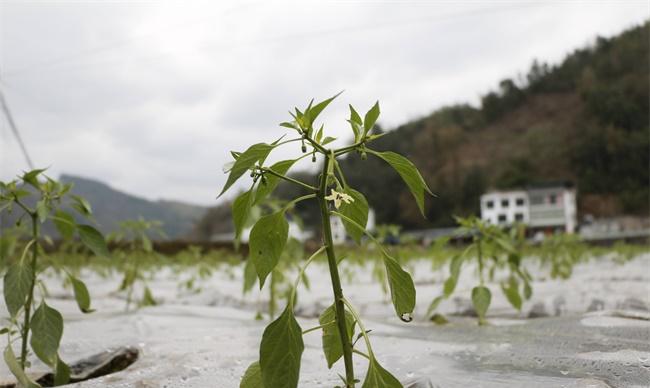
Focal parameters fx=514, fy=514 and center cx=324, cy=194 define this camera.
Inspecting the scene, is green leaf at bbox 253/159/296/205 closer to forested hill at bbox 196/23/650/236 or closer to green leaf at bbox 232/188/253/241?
green leaf at bbox 232/188/253/241

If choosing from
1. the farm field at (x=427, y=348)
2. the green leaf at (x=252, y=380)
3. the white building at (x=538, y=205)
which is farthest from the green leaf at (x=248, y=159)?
the white building at (x=538, y=205)

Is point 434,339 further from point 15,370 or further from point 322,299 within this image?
point 322,299

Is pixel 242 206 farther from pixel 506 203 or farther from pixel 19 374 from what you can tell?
pixel 506 203

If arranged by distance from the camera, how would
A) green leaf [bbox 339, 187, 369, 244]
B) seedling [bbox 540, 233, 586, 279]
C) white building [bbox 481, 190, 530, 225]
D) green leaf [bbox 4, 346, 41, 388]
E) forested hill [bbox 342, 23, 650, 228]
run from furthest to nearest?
forested hill [bbox 342, 23, 650, 228] → white building [bbox 481, 190, 530, 225] → seedling [bbox 540, 233, 586, 279] → green leaf [bbox 4, 346, 41, 388] → green leaf [bbox 339, 187, 369, 244]

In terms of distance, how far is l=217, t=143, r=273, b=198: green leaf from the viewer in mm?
488

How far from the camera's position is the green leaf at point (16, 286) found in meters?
0.81

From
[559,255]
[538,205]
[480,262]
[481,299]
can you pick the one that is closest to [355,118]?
[481,299]

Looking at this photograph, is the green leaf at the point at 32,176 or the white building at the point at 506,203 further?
the white building at the point at 506,203

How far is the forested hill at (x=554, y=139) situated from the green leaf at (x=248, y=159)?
2412cm

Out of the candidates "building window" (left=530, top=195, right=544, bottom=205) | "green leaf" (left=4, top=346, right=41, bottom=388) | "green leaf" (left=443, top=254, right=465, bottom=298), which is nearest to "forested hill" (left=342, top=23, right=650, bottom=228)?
"building window" (left=530, top=195, right=544, bottom=205)

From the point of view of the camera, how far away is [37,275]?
3.07 ft

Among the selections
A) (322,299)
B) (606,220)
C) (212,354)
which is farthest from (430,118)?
(212,354)

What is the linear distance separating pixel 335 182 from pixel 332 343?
0.21 metres

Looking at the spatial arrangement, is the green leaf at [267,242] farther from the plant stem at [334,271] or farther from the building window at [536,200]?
the building window at [536,200]
